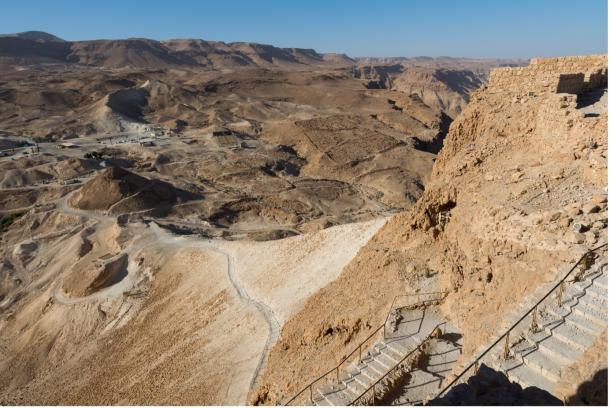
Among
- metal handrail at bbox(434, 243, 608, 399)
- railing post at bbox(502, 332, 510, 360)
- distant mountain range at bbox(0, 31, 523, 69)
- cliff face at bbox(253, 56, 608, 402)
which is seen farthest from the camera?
distant mountain range at bbox(0, 31, 523, 69)

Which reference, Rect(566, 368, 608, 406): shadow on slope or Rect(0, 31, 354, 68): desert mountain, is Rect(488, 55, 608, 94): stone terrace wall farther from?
Rect(0, 31, 354, 68): desert mountain

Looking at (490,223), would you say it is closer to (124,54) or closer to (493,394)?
(493,394)

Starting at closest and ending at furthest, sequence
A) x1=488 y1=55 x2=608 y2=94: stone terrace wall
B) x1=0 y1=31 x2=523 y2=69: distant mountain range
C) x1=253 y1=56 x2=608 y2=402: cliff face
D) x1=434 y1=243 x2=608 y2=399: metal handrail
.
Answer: x1=434 y1=243 x2=608 y2=399: metal handrail, x1=253 y1=56 x2=608 y2=402: cliff face, x1=488 y1=55 x2=608 y2=94: stone terrace wall, x1=0 y1=31 x2=523 y2=69: distant mountain range

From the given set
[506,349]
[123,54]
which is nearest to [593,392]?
[506,349]

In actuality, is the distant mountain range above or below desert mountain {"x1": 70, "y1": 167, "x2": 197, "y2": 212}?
above

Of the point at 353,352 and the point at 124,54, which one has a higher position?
the point at 124,54

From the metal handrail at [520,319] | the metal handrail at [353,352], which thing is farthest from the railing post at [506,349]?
the metal handrail at [353,352]

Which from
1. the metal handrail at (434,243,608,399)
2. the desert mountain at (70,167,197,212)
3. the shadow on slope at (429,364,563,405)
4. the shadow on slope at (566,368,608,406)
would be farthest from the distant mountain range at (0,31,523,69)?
the shadow on slope at (566,368,608,406)
